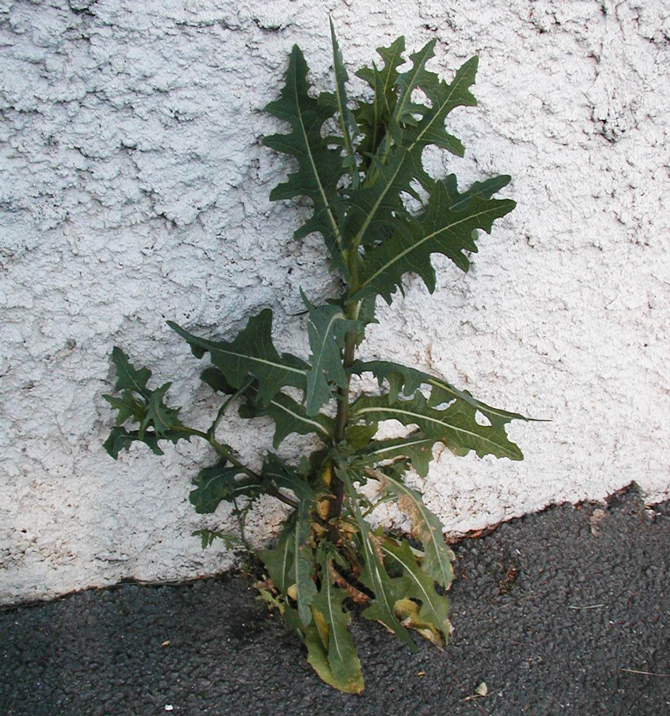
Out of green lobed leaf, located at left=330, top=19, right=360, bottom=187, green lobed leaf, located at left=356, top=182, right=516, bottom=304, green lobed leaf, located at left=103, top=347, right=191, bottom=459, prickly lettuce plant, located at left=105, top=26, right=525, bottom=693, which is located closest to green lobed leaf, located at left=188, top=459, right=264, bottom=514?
prickly lettuce plant, located at left=105, top=26, right=525, bottom=693

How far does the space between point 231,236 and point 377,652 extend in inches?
45.3

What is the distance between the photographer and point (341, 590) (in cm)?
187

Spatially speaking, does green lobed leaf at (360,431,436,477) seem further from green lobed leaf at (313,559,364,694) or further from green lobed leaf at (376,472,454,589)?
green lobed leaf at (313,559,364,694)

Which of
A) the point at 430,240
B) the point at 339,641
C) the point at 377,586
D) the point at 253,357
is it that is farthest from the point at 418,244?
the point at 339,641

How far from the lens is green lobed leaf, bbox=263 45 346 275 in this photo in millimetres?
1516

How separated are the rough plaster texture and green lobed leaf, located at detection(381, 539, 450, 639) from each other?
365 millimetres

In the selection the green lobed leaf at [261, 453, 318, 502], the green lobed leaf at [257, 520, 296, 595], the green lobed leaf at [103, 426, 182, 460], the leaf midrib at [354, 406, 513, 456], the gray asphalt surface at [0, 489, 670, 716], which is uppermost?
the leaf midrib at [354, 406, 513, 456]

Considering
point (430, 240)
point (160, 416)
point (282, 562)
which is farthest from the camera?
point (282, 562)

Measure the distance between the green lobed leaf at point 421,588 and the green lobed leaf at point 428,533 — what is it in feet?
0.10

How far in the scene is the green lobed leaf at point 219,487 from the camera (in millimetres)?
1735

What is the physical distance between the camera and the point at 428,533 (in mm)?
1869

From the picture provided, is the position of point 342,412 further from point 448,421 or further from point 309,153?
point 309,153

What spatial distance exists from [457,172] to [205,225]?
631 mm

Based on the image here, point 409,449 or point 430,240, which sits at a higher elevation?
point 430,240
